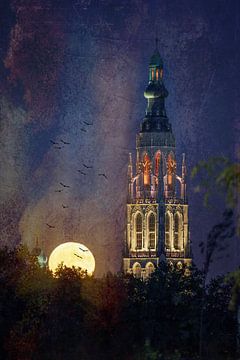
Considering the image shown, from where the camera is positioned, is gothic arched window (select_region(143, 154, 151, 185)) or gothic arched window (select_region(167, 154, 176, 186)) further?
gothic arched window (select_region(167, 154, 176, 186))

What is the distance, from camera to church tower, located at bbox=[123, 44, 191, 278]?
144125mm

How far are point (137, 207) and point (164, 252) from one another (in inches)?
225

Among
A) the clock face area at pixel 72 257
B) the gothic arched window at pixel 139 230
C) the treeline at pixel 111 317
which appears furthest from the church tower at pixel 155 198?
the treeline at pixel 111 317

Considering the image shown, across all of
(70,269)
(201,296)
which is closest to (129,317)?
(201,296)

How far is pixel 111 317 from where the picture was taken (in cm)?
7725

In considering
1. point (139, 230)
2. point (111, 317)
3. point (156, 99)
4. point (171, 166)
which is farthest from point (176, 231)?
point (111, 317)

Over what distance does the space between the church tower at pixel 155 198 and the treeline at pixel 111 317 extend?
185 ft

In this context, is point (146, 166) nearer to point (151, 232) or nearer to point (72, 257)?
point (151, 232)

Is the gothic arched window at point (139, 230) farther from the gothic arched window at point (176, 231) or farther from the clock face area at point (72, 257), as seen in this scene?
the clock face area at point (72, 257)

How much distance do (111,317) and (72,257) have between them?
21219mm

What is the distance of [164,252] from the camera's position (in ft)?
473

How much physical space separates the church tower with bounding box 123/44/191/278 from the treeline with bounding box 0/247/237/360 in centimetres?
5647

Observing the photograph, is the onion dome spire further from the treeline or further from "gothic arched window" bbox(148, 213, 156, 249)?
the treeline

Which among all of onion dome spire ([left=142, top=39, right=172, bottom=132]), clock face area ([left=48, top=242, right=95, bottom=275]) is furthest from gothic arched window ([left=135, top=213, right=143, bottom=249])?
clock face area ([left=48, top=242, right=95, bottom=275])
